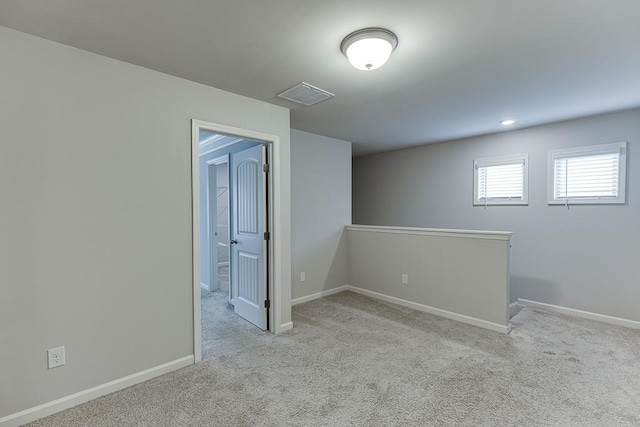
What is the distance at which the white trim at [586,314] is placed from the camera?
336 centimetres

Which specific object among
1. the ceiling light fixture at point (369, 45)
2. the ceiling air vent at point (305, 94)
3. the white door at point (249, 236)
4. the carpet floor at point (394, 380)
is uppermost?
the ceiling air vent at point (305, 94)

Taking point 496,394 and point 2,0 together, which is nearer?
point 2,0

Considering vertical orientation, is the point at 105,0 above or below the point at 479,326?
above

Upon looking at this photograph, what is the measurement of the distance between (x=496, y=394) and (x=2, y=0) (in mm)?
3785

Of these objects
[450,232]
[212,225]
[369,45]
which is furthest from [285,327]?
[369,45]

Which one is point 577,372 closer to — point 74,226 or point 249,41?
point 249,41

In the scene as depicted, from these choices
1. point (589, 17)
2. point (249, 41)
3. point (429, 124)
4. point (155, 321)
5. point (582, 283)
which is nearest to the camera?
point (589, 17)

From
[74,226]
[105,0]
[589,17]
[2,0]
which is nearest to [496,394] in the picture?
[589,17]

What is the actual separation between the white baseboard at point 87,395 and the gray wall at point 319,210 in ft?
6.31

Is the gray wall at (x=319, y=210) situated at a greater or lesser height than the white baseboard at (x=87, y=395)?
greater

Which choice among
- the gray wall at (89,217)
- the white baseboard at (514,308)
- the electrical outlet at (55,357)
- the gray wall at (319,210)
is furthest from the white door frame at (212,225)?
the white baseboard at (514,308)

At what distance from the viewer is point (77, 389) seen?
2.07 meters

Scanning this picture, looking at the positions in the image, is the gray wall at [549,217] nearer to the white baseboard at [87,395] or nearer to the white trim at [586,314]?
the white trim at [586,314]

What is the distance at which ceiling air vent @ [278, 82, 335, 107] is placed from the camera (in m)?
2.70
